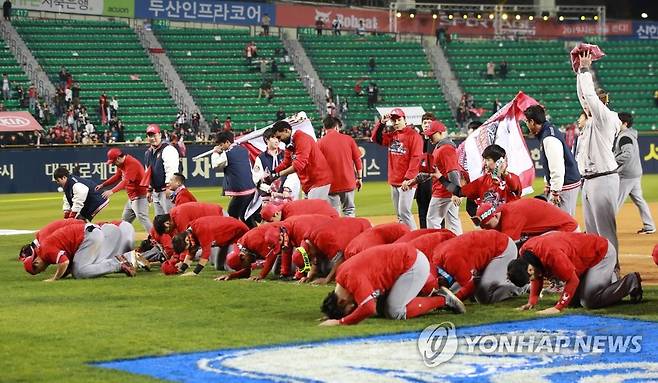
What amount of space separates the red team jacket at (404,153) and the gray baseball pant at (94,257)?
3.89 metres

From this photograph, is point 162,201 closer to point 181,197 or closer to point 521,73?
point 181,197

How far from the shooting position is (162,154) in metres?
17.8

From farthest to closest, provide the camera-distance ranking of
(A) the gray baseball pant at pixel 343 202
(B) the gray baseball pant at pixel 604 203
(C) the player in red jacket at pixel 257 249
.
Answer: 1. (A) the gray baseball pant at pixel 343 202
2. (C) the player in red jacket at pixel 257 249
3. (B) the gray baseball pant at pixel 604 203

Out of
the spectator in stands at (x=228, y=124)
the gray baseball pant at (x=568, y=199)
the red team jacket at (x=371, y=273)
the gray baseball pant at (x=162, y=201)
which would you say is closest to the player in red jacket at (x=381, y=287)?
the red team jacket at (x=371, y=273)

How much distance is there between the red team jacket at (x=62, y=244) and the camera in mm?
13727

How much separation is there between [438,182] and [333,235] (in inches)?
112

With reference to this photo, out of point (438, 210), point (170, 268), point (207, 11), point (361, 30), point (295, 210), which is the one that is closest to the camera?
point (295, 210)

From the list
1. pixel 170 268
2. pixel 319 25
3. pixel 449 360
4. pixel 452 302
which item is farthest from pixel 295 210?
pixel 319 25

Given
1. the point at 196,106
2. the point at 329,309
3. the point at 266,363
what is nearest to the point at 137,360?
the point at 266,363

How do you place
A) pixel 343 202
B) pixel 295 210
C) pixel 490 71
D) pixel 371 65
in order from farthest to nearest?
pixel 490 71
pixel 371 65
pixel 343 202
pixel 295 210

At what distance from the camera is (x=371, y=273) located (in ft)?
32.9

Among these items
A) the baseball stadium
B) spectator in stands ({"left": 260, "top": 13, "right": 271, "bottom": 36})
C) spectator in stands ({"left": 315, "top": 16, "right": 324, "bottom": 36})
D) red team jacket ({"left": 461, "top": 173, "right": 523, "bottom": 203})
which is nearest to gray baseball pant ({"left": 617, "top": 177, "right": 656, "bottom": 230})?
the baseball stadium

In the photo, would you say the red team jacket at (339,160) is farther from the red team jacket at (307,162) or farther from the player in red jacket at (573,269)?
the player in red jacket at (573,269)

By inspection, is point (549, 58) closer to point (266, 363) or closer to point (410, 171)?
point (410, 171)
